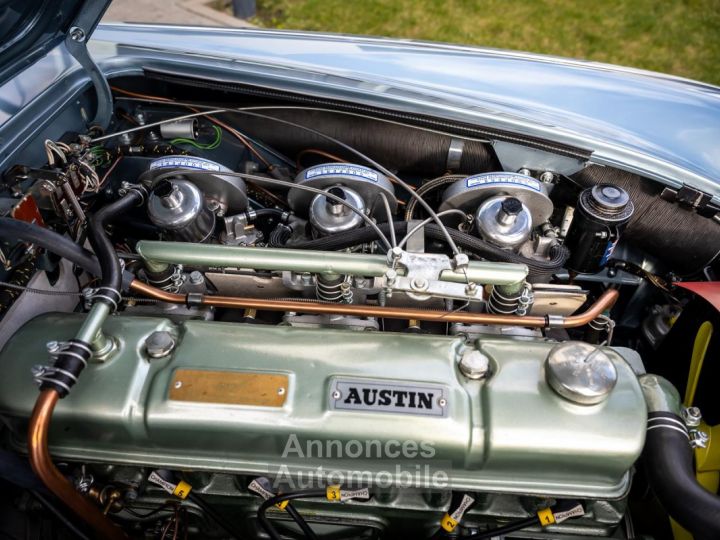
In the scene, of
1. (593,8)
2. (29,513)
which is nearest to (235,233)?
(29,513)

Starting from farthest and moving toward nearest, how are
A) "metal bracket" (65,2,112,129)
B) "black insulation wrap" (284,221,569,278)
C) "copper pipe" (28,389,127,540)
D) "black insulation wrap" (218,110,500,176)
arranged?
"black insulation wrap" (218,110,500,176), "metal bracket" (65,2,112,129), "black insulation wrap" (284,221,569,278), "copper pipe" (28,389,127,540)

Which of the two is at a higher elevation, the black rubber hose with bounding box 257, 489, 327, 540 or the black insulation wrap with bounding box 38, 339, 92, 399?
the black insulation wrap with bounding box 38, 339, 92, 399

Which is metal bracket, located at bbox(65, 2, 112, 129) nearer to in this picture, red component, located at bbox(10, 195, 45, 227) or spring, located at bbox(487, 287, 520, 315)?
red component, located at bbox(10, 195, 45, 227)

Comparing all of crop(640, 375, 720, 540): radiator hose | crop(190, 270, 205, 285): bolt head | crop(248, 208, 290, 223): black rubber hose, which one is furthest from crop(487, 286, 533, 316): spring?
crop(190, 270, 205, 285): bolt head

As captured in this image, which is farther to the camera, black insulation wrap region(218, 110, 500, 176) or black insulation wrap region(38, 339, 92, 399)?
black insulation wrap region(218, 110, 500, 176)

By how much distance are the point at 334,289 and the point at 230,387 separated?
0.32 meters

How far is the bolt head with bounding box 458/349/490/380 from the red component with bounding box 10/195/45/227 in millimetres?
982

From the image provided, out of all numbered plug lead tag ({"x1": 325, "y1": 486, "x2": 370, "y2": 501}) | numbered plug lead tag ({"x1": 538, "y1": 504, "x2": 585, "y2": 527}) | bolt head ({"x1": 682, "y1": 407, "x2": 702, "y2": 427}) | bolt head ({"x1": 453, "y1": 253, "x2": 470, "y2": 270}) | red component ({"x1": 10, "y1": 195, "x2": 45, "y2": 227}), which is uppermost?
red component ({"x1": 10, "y1": 195, "x2": 45, "y2": 227})

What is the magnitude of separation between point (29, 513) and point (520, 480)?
1048 millimetres

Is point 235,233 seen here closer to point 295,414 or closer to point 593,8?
point 295,414

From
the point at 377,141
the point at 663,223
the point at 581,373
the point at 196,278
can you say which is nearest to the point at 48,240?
the point at 196,278

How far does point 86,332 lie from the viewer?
955 millimetres

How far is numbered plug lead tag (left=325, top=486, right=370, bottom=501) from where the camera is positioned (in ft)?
3.67

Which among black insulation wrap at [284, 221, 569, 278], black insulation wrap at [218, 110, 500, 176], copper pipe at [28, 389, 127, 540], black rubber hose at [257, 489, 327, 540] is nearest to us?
copper pipe at [28, 389, 127, 540]
